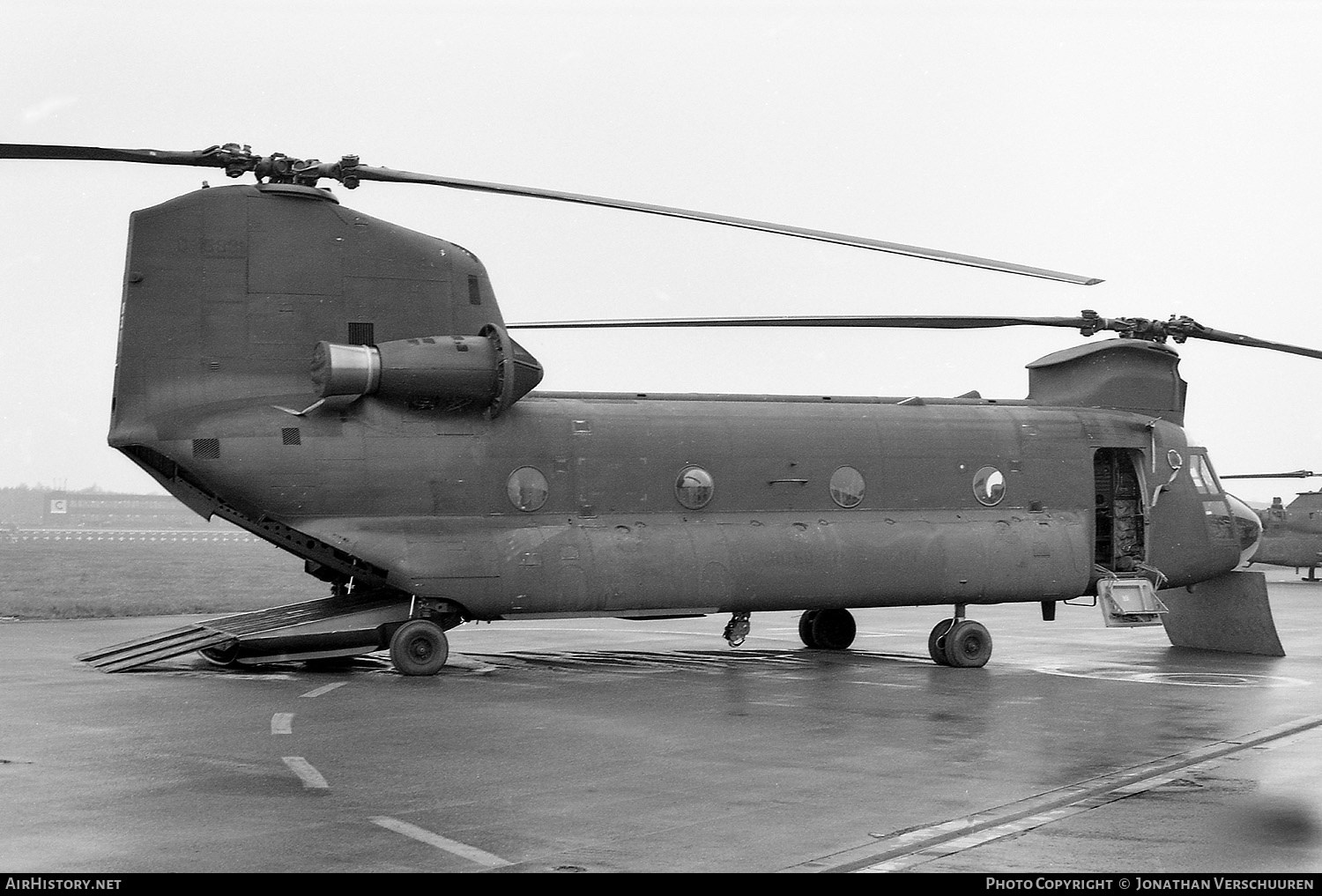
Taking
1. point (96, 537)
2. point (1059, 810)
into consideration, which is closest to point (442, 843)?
point (1059, 810)

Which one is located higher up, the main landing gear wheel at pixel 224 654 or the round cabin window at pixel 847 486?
the round cabin window at pixel 847 486

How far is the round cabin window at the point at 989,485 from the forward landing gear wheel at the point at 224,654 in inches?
434

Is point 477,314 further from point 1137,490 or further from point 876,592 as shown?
point 1137,490

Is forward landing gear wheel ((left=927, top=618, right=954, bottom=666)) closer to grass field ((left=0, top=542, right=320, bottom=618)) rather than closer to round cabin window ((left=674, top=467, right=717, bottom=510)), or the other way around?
round cabin window ((left=674, top=467, right=717, bottom=510))

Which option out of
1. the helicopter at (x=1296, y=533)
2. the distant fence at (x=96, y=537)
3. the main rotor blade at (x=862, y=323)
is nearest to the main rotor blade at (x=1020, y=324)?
the main rotor blade at (x=862, y=323)

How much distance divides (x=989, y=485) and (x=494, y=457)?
786cm

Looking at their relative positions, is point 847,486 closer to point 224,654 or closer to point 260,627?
point 260,627

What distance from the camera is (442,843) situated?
8.27 m

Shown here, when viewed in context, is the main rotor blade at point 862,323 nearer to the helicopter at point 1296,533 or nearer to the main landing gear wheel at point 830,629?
the main landing gear wheel at point 830,629

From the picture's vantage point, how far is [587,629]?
2675 centimetres

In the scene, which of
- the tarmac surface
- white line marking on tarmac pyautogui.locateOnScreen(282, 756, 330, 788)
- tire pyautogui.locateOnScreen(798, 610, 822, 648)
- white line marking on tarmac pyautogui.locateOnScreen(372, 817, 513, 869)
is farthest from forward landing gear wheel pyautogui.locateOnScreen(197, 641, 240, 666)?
tire pyautogui.locateOnScreen(798, 610, 822, 648)

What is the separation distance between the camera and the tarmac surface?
811cm

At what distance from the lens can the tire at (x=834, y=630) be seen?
22703 mm

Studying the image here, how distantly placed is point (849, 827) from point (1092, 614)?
25.6 m
